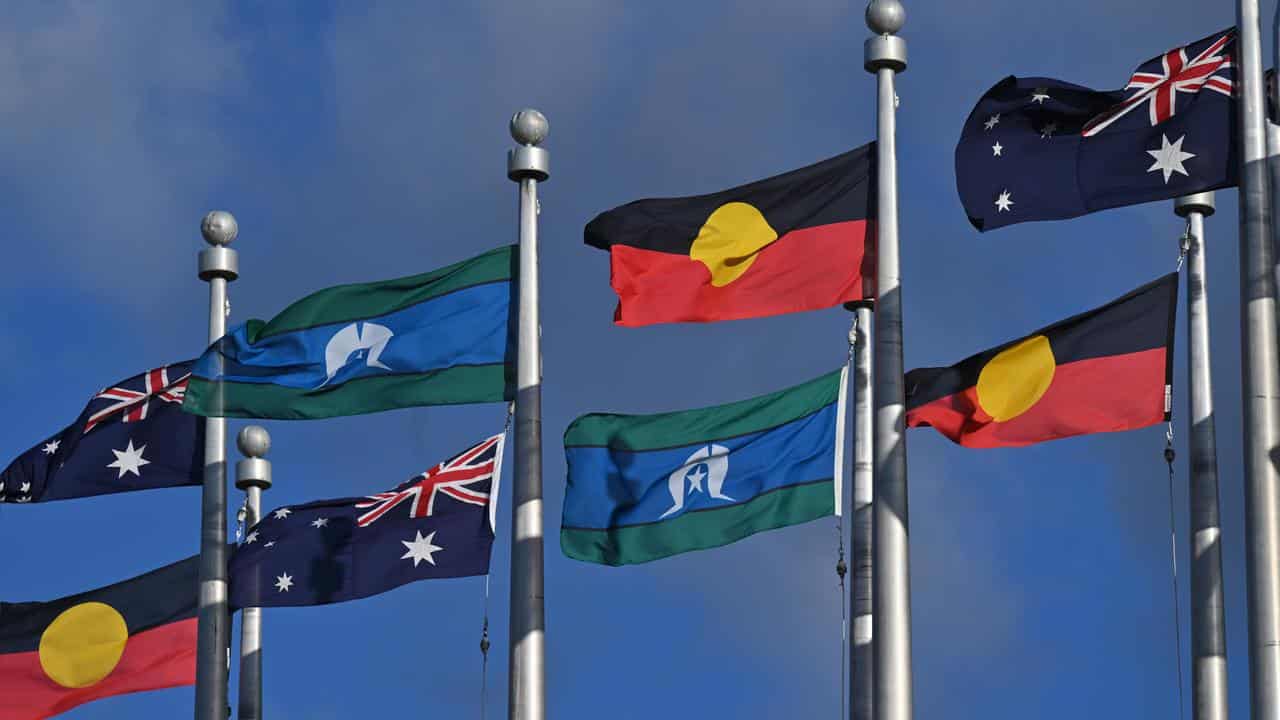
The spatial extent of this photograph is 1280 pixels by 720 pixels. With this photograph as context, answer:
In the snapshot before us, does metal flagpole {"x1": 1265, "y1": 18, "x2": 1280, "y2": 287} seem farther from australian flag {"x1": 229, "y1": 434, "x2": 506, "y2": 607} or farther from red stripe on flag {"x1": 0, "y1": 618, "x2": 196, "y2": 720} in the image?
red stripe on flag {"x1": 0, "y1": 618, "x2": 196, "y2": 720}

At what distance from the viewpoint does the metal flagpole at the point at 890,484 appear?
23797 mm

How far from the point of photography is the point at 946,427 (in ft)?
88.5

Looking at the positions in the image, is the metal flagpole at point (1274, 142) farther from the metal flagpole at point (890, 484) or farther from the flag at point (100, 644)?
the flag at point (100, 644)

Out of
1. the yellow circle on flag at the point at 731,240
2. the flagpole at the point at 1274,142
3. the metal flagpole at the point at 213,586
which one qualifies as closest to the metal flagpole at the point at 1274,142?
the flagpole at the point at 1274,142

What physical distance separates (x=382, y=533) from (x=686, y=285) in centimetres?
437

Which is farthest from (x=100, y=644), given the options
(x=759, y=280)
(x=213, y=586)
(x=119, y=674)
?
(x=759, y=280)

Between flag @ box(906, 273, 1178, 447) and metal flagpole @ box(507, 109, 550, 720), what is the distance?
4077 mm

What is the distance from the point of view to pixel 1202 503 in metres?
26.6

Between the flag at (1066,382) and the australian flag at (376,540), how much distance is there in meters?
4.77

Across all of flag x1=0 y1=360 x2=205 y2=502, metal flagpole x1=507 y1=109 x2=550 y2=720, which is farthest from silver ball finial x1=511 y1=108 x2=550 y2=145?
flag x1=0 y1=360 x2=205 y2=502

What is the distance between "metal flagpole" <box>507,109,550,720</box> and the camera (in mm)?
25516

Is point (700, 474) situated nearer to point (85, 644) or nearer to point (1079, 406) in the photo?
point (1079, 406)

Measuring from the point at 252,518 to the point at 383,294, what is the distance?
17.1 ft

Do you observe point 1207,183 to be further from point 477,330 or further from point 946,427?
point 477,330
